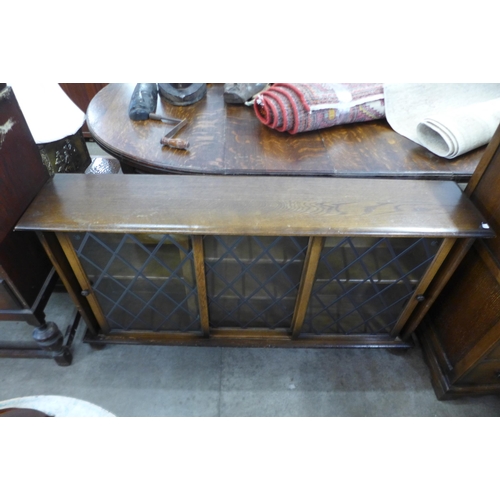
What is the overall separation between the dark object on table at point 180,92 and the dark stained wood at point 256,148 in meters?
0.03

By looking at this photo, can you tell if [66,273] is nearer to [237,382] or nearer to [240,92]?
[237,382]

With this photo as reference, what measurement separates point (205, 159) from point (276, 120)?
0.29 m

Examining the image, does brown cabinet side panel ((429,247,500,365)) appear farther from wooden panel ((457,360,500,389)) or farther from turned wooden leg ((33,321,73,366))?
turned wooden leg ((33,321,73,366))

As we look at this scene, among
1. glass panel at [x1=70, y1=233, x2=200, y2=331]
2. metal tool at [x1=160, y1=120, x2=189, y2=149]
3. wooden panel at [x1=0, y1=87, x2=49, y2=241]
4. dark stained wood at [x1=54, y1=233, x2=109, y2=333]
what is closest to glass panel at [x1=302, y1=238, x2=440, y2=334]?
glass panel at [x1=70, y1=233, x2=200, y2=331]

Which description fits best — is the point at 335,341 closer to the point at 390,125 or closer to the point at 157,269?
the point at 157,269

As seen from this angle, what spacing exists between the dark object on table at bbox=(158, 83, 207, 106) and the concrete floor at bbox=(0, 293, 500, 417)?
0.94 metres

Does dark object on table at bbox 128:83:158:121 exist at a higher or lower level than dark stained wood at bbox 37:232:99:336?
higher

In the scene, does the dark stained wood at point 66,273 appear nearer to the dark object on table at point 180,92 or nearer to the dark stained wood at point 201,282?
the dark stained wood at point 201,282

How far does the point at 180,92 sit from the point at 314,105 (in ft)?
1.68

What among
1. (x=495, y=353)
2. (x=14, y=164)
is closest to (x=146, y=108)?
(x=14, y=164)

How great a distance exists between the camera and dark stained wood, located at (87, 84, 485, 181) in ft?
3.59

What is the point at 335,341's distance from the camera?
1.27 metres

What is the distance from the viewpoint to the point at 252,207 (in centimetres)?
89
